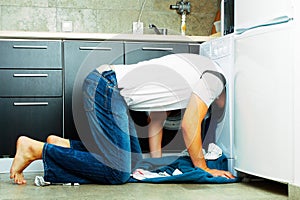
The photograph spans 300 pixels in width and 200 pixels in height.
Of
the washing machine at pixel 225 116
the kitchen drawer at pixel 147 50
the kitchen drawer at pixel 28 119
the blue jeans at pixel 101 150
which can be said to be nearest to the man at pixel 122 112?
the blue jeans at pixel 101 150

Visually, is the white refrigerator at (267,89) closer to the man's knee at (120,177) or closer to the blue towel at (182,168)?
the blue towel at (182,168)

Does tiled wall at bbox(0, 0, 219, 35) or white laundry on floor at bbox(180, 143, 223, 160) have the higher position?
tiled wall at bbox(0, 0, 219, 35)

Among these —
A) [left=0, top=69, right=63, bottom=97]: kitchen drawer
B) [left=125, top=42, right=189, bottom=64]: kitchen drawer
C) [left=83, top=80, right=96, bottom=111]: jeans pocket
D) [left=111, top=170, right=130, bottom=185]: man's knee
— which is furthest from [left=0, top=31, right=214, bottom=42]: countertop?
[left=111, top=170, right=130, bottom=185]: man's knee

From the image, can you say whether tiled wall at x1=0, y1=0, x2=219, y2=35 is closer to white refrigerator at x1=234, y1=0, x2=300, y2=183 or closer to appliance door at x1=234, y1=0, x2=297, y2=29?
appliance door at x1=234, y1=0, x2=297, y2=29

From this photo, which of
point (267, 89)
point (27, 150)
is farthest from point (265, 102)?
point (27, 150)

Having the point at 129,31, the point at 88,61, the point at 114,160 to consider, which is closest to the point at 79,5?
the point at 129,31

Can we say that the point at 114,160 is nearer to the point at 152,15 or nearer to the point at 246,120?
the point at 246,120

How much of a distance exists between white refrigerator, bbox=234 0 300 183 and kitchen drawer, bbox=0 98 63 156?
1303mm

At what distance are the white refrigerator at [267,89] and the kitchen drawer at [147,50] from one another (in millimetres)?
793

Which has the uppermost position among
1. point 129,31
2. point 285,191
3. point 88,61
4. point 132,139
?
point 129,31

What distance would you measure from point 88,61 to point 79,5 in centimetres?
86

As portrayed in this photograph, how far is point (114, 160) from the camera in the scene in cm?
282

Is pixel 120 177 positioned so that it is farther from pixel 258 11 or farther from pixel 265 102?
pixel 258 11

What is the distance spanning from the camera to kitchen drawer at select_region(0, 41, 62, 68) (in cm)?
359
